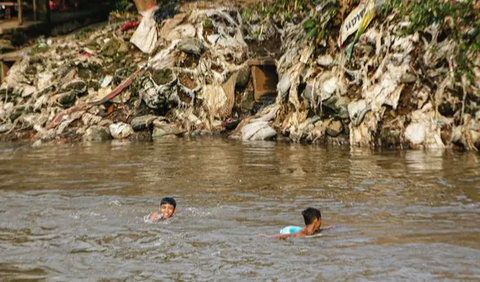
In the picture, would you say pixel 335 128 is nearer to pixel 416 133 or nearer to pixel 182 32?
pixel 416 133

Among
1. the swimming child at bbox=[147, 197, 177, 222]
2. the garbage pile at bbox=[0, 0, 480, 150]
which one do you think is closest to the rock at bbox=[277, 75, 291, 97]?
the garbage pile at bbox=[0, 0, 480, 150]

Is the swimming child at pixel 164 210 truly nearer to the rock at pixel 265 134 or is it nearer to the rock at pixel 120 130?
the rock at pixel 265 134

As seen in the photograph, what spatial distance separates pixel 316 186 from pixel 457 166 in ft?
8.45

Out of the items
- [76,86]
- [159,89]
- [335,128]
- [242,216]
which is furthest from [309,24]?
[242,216]

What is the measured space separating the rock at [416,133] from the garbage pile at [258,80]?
0.02 metres

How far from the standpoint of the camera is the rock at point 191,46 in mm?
20250

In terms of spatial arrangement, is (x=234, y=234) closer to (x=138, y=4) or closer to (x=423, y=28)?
(x=423, y=28)

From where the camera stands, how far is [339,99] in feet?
52.5

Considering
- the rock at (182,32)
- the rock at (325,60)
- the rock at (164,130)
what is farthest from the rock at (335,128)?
the rock at (182,32)

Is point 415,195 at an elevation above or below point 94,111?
below

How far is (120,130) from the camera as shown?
19.3m

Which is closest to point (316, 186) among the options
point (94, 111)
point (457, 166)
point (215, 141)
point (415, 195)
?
point (415, 195)

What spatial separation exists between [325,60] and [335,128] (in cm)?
144

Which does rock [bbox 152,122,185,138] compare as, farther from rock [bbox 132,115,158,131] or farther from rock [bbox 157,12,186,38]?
rock [bbox 157,12,186,38]
